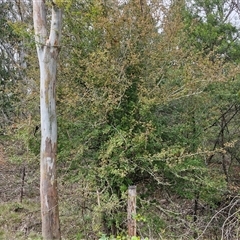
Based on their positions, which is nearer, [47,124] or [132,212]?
[132,212]

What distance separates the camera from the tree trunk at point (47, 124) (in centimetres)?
438

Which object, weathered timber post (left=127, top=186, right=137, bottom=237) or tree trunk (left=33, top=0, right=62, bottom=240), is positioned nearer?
weathered timber post (left=127, top=186, right=137, bottom=237)

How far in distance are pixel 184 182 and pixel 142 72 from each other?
187 cm

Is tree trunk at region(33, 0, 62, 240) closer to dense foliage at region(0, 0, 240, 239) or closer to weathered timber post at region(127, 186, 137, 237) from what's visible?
dense foliage at region(0, 0, 240, 239)

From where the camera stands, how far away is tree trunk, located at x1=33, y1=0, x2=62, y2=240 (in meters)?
4.38

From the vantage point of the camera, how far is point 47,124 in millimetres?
4445

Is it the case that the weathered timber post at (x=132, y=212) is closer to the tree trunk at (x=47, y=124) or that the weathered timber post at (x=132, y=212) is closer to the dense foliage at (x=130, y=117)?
the dense foliage at (x=130, y=117)

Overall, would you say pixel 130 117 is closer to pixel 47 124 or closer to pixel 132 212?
pixel 47 124

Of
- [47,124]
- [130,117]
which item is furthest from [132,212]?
[47,124]

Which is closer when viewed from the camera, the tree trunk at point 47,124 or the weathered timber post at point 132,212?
the weathered timber post at point 132,212

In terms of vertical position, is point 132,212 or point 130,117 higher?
point 130,117

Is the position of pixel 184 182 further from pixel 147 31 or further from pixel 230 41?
pixel 230 41

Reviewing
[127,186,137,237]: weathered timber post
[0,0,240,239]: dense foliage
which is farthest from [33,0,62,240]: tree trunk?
[127,186,137,237]: weathered timber post

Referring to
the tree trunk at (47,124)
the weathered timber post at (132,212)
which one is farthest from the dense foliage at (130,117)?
the weathered timber post at (132,212)
